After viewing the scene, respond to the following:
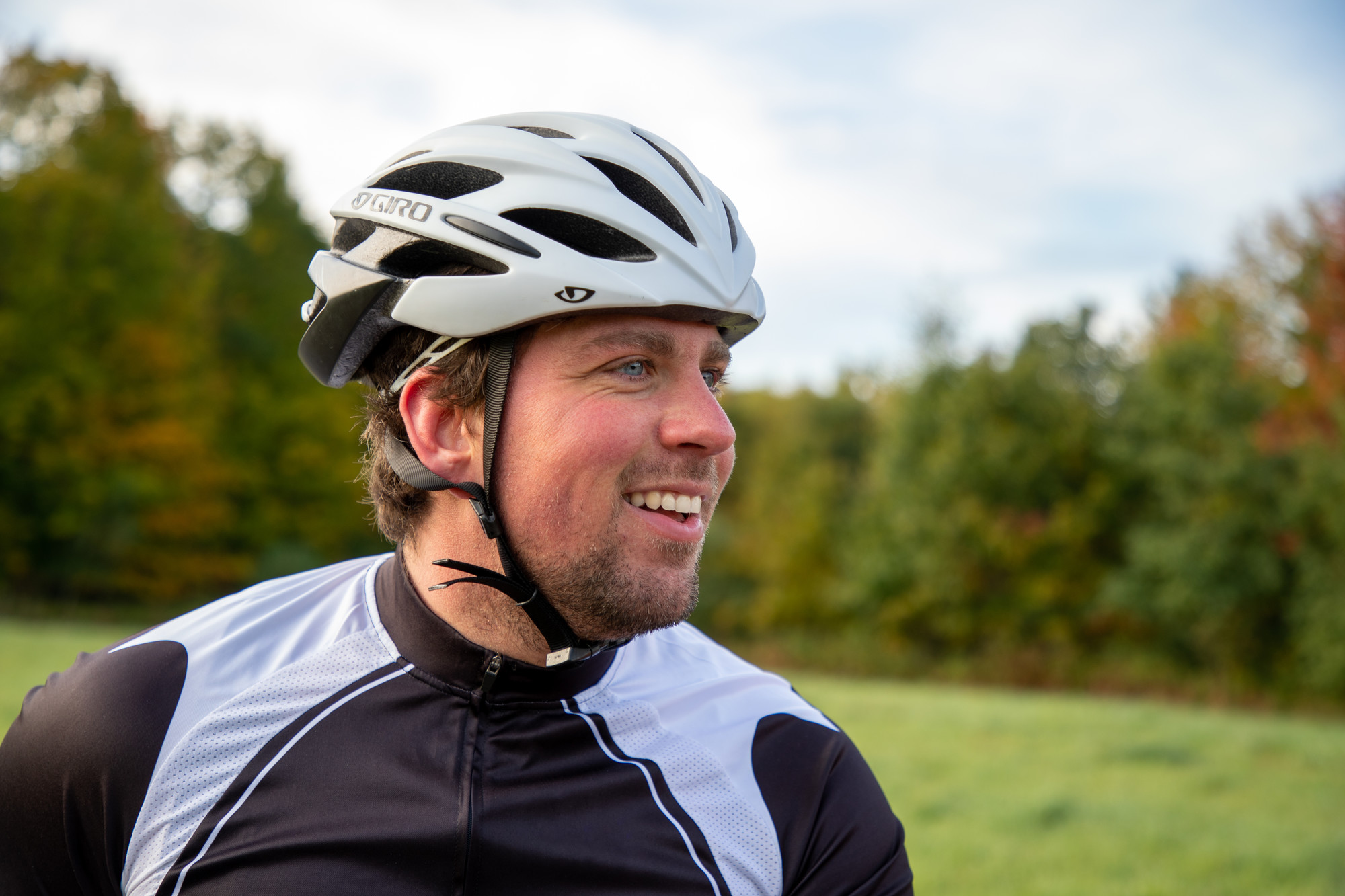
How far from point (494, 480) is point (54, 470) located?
31.2 metres

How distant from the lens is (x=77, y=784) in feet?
6.15

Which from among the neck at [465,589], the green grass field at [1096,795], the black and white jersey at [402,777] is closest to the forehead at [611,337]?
the neck at [465,589]

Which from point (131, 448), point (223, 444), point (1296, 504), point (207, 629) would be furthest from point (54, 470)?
point (1296, 504)

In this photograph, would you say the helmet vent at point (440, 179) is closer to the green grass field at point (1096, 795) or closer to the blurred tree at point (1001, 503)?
the green grass field at point (1096, 795)

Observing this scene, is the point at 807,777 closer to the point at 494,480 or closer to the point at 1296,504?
the point at 494,480

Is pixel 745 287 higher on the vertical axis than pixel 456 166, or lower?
lower

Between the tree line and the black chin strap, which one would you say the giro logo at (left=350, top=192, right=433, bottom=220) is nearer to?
the black chin strap

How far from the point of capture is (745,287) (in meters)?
2.38

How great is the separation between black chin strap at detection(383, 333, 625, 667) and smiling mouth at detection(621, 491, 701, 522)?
0.90 feet

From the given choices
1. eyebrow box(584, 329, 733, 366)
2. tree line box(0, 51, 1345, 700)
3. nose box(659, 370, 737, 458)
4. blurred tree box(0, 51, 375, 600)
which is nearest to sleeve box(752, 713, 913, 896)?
nose box(659, 370, 737, 458)

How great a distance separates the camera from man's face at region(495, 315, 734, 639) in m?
2.04

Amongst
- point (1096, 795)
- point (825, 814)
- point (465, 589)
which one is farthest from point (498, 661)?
point (1096, 795)

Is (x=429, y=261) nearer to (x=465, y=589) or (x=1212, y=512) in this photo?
(x=465, y=589)

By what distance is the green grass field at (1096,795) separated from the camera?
20.6 feet
